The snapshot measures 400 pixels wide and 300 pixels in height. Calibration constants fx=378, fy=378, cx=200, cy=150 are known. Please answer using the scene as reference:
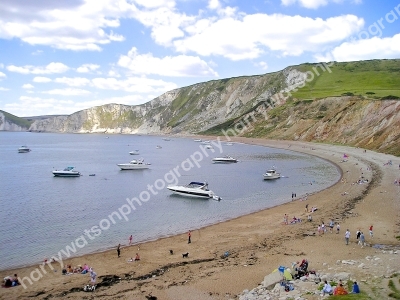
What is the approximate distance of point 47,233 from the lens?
37.3 meters

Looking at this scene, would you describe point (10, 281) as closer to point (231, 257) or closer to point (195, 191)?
point (231, 257)

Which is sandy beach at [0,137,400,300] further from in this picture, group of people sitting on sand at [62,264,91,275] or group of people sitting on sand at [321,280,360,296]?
group of people sitting on sand at [321,280,360,296]

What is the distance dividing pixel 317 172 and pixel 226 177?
61.3ft

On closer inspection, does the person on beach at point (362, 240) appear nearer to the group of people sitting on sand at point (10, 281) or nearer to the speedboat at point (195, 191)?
the group of people sitting on sand at point (10, 281)

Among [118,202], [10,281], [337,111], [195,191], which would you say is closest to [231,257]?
[10,281]

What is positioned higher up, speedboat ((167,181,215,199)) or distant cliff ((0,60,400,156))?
distant cliff ((0,60,400,156))

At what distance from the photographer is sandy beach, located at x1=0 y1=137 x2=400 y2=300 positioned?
23391 mm

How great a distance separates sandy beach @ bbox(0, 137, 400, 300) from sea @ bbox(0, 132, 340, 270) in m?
2.84

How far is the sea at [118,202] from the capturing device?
35.4 m

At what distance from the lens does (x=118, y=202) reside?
52.3 meters

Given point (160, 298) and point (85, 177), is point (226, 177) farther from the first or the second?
point (160, 298)

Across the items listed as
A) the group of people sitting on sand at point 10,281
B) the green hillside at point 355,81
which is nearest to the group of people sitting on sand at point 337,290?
the group of people sitting on sand at point 10,281

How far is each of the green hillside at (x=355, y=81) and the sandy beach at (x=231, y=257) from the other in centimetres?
10807

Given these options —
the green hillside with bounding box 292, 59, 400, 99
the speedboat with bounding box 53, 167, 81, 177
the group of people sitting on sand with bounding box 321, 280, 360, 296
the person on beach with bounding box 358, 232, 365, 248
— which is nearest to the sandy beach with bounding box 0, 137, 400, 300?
the person on beach with bounding box 358, 232, 365, 248
